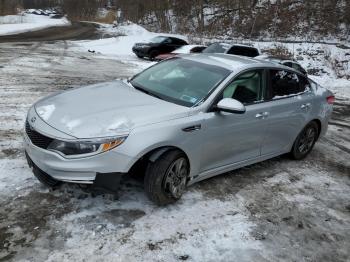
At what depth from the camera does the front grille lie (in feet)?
13.6

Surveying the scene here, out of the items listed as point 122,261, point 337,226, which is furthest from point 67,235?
point 337,226

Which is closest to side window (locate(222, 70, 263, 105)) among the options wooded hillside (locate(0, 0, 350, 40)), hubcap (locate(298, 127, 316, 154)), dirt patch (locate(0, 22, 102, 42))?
hubcap (locate(298, 127, 316, 154))

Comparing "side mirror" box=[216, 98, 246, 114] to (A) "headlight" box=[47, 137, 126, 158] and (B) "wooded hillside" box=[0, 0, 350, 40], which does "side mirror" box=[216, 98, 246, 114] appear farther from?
(B) "wooded hillside" box=[0, 0, 350, 40]

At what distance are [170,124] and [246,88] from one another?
1437 millimetres

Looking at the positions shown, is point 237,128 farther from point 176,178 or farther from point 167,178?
point 167,178

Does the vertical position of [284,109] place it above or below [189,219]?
above

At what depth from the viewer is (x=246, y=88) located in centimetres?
541

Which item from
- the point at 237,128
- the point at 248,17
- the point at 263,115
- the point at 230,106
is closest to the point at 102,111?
the point at 230,106

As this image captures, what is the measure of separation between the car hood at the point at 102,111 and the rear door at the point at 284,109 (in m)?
1.57

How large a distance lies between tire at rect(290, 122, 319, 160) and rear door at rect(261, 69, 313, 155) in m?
0.16

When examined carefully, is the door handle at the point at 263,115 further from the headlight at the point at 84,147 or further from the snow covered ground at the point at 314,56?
the snow covered ground at the point at 314,56

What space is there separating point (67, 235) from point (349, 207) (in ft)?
11.3

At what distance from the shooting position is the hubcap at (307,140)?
260 inches

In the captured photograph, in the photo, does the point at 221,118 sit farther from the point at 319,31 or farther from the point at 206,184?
the point at 319,31
